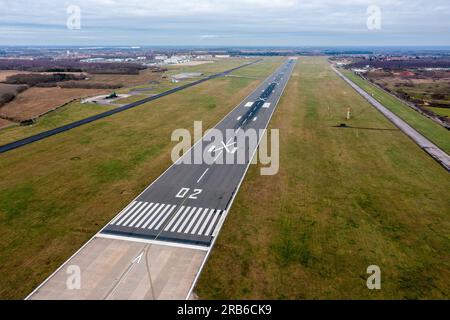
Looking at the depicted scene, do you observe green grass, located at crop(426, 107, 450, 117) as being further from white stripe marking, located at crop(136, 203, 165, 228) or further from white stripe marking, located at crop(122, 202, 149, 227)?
white stripe marking, located at crop(122, 202, 149, 227)

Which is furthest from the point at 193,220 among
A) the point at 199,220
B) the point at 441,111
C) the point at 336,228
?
the point at 441,111

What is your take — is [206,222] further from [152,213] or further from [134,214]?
[134,214]

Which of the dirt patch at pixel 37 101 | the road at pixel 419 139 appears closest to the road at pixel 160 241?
the road at pixel 419 139

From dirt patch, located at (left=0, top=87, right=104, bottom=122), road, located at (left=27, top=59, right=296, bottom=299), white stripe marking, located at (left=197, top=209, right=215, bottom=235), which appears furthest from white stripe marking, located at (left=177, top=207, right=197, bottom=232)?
dirt patch, located at (left=0, top=87, right=104, bottom=122)

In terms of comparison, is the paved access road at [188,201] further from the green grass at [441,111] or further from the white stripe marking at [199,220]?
the green grass at [441,111]

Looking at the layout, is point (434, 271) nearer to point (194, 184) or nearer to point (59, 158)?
point (194, 184)
